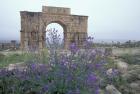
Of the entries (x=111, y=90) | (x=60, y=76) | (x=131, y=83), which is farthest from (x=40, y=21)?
(x=60, y=76)

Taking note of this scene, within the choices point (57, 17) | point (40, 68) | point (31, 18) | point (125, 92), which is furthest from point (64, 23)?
point (40, 68)

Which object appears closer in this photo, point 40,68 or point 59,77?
point 59,77

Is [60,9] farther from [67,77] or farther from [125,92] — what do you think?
[67,77]

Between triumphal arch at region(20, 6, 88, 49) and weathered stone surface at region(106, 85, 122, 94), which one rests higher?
triumphal arch at region(20, 6, 88, 49)

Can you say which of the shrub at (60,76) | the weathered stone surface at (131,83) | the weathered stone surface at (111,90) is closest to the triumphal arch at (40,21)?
the weathered stone surface at (131,83)

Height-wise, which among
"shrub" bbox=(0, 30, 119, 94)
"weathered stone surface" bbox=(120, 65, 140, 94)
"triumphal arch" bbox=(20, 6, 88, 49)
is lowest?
A: "weathered stone surface" bbox=(120, 65, 140, 94)

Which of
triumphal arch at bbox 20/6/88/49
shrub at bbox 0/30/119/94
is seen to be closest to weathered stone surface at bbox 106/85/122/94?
shrub at bbox 0/30/119/94

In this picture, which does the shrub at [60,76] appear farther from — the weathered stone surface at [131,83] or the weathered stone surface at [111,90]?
the weathered stone surface at [131,83]

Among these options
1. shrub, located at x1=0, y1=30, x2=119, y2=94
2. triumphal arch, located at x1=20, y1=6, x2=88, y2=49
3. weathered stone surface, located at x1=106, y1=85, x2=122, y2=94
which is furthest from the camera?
triumphal arch, located at x1=20, y1=6, x2=88, y2=49

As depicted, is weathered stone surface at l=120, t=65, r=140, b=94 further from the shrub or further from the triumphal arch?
the triumphal arch

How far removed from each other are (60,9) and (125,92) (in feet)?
53.6

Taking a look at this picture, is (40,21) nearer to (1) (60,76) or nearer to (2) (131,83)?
(2) (131,83)

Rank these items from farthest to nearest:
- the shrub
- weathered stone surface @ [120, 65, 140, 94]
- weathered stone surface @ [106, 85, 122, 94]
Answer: weathered stone surface @ [120, 65, 140, 94]
weathered stone surface @ [106, 85, 122, 94]
the shrub

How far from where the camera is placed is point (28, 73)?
484 centimetres
